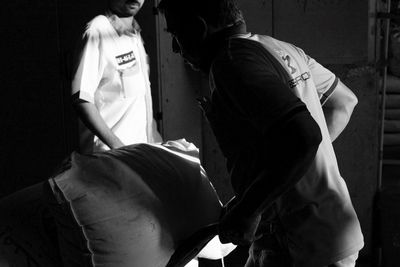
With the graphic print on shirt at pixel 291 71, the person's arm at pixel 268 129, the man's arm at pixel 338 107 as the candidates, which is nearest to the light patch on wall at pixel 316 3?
the man's arm at pixel 338 107

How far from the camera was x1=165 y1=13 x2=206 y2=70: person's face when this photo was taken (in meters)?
1.50

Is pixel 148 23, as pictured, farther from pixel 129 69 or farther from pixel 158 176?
pixel 158 176

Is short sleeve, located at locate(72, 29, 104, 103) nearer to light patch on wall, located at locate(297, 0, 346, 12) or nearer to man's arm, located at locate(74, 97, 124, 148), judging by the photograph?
man's arm, located at locate(74, 97, 124, 148)

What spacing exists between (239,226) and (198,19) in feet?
1.58

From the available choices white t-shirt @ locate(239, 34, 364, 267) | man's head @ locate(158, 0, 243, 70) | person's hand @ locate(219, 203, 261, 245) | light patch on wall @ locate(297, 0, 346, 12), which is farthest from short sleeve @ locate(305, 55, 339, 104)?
light patch on wall @ locate(297, 0, 346, 12)

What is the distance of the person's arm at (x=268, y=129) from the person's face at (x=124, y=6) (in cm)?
156

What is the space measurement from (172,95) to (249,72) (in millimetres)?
2425

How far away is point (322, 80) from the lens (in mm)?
1850

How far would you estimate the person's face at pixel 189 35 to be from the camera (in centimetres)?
150

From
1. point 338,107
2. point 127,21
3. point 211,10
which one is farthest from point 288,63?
point 127,21

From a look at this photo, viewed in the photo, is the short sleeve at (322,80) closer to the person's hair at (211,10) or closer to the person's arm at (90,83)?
the person's hair at (211,10)

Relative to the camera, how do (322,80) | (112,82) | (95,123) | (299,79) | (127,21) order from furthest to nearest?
1. (127,21)
2. (112,82)
3. (95,123)
4. (322,80)
5. (299,79)

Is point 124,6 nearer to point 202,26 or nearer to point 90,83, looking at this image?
point 90,83

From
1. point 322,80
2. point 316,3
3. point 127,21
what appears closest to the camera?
point 322,80
